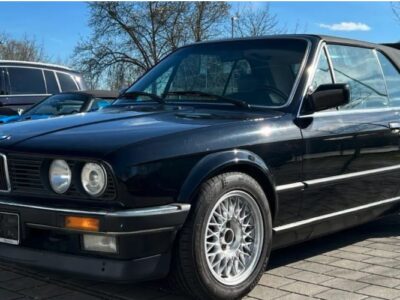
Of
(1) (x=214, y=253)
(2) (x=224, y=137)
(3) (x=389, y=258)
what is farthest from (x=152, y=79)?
(3) (x=389, y=258)

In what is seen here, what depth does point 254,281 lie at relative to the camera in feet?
12.1

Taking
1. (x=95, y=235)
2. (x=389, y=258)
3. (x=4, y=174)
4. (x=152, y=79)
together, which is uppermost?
(x=152, y=79)

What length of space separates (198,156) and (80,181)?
679 millimetres

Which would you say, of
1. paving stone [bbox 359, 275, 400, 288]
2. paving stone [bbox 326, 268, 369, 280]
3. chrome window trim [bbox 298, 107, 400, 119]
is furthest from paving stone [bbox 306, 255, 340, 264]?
chrome window trim [bbox 298, 107, 400, 119]

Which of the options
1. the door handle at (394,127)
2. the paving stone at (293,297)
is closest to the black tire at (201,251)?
the paving stone at (293,297)

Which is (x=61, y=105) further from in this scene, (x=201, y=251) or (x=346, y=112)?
(x=201, y=251)

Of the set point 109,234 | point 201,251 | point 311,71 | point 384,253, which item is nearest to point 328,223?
point 384,253

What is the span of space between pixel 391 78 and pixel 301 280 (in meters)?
2.30

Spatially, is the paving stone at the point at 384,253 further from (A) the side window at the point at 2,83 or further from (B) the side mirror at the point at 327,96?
(A) the side window at the point at 2,83

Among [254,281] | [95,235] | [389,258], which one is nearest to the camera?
[95,235]

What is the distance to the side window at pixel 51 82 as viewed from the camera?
1130 cm

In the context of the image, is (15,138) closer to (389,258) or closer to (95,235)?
(95,235)

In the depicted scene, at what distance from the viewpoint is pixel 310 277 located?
409 cm

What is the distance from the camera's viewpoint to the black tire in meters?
3.24
